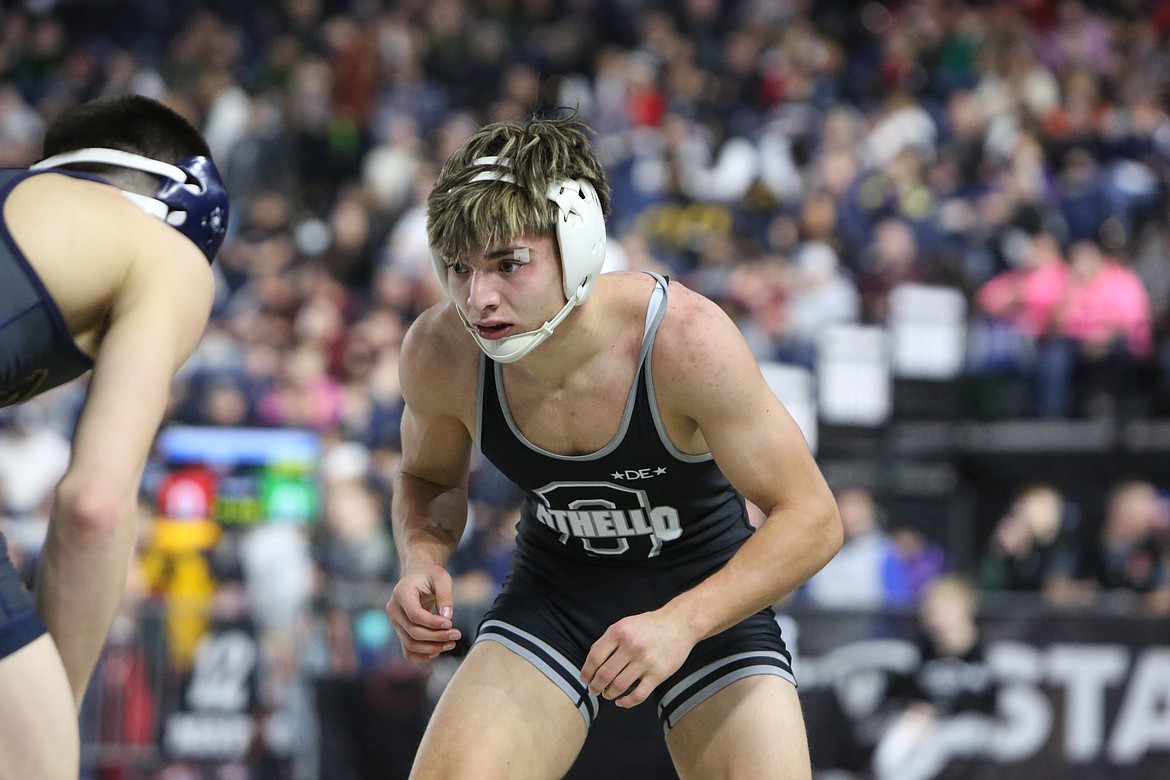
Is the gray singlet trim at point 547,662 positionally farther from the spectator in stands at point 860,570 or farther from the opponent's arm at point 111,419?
the spectator in stands at point 860,570

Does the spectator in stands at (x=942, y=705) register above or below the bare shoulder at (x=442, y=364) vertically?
Answer: below

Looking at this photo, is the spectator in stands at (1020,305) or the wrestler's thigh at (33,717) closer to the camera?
the wrestler's thigh at (33,717)

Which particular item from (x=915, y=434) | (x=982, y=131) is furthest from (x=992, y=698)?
(x=982, y=131)

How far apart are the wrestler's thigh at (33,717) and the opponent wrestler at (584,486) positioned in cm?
115

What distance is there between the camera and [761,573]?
3709 millimetres

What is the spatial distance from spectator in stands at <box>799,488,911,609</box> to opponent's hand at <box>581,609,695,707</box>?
6354 mm

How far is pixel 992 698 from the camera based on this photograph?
27.0ft

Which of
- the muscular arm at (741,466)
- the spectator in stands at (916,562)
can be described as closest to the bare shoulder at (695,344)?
the muscular arm at (741,466)

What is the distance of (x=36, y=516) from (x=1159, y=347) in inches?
316

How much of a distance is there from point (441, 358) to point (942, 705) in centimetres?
508

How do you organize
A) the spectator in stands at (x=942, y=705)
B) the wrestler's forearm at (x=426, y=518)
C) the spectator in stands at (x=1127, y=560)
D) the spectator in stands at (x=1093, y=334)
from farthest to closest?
1. the spectator in stands at (x=1093, y=334)
2. the spectator in stands at (x=1127, y=560)
3. the spectator in stands at (x=942, y=705)
4. the wrestler's forearm at (x=426, y=518)

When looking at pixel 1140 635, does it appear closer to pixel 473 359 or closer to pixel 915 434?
pixel 915 434

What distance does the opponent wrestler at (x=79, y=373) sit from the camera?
2.82 metres

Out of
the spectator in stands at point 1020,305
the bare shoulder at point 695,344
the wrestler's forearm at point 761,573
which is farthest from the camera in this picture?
the spectator in stands at point 1020,305
